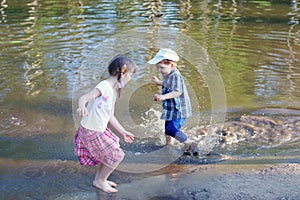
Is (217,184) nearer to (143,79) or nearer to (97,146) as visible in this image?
(97,146)

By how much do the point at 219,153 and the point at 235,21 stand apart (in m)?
7.12

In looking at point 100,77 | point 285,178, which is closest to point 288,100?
→ point 285,178

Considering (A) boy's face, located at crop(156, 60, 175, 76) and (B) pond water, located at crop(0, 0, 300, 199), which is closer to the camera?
(A) boy's face, located at crop(156, 60, 175, 76)

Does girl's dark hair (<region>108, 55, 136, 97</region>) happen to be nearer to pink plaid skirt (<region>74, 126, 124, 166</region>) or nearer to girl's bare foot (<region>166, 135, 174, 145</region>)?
pink plaid skirt (<region>74, 126, 124, 166</region>)

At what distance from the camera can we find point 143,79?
7.43 m

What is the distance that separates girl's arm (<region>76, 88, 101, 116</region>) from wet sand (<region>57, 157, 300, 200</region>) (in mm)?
800

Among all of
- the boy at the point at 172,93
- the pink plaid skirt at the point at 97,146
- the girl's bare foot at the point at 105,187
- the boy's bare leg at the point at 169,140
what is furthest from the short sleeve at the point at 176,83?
the girl's bare foot at the point at 105,187

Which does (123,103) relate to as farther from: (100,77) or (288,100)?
(288,100)

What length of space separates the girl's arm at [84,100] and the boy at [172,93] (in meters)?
0.86

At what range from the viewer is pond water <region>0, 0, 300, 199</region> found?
488 centimetres

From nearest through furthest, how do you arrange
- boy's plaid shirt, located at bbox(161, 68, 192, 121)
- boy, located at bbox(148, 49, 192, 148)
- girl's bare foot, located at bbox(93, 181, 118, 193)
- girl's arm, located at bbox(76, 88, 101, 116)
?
girl's arm, located at bbox(76, 88, 101, 116), girl's bare foot, located at bbox(93, 181, 118, 193), boy, located at bbox(148, 49, 192, 148), boy's plaid shirt, located at bbox(161, 68, 192, 121)

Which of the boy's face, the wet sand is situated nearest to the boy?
the boy's face

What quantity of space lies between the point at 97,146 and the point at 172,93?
41.8 inches

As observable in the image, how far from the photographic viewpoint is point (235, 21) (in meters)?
11.4
